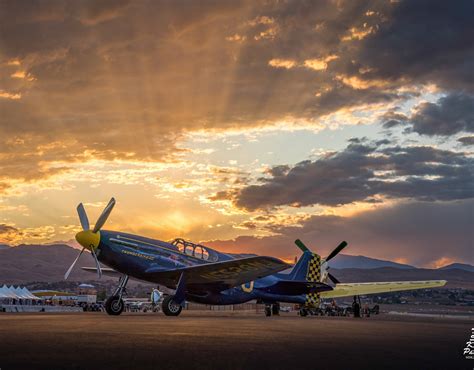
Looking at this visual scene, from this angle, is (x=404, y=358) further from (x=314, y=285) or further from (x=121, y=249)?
(x=314, y=285)

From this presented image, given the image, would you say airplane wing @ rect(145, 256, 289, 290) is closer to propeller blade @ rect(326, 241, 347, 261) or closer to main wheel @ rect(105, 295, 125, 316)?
main wheel @ rect(105, 295, 125, 316)

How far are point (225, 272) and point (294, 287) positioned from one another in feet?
26.5

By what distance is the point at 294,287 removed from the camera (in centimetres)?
3156

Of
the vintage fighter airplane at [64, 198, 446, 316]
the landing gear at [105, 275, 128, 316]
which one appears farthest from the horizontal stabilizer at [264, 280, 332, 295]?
the landing gear at [105, 275, 128, 316]

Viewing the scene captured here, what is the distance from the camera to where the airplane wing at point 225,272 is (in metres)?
23.2

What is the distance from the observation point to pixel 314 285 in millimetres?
31656

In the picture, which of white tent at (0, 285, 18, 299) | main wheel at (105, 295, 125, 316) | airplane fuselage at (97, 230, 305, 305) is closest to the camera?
airplane fuselage at (97, 230, 305, 305)

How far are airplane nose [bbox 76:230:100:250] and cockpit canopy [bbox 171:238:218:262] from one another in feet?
13.3

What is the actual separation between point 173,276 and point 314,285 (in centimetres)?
991

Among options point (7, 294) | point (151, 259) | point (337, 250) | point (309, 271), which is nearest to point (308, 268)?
point (309, 271)

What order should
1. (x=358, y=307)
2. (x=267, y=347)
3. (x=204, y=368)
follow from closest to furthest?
1. (x=204, y=368)
2. (x=267, y=347)
3. (x=358, y=307)

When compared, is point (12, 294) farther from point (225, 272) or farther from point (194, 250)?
point (225, 272)

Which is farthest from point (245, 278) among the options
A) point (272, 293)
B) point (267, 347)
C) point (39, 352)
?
point (39, 352)

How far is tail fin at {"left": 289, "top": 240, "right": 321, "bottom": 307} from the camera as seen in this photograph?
3356 centimetres
